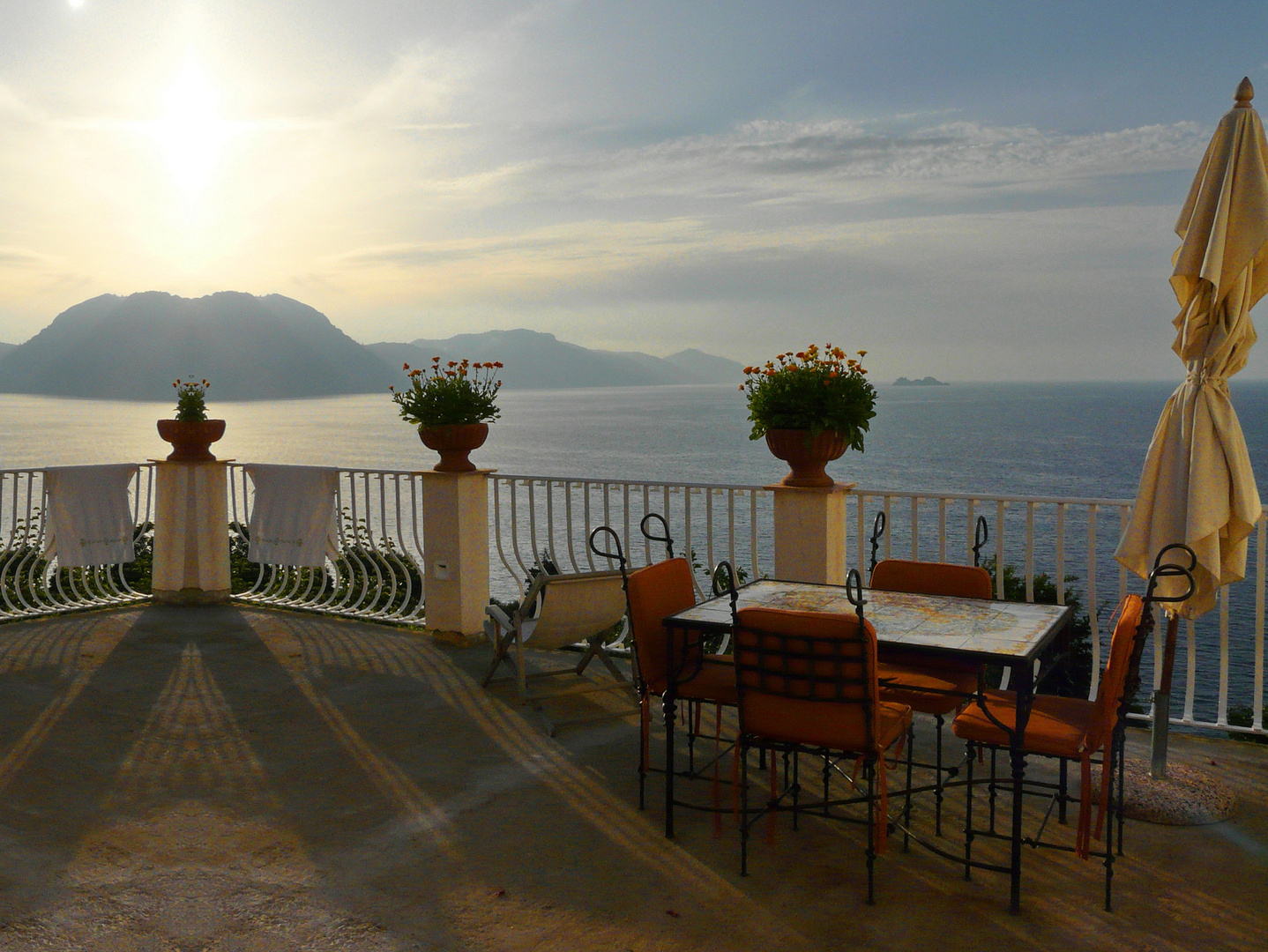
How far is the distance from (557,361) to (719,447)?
235ft

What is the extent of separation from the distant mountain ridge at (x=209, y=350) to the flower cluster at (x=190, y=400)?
6359 centimetres

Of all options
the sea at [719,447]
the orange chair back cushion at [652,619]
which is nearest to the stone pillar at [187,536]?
the orange chair back cushion at [652,619]

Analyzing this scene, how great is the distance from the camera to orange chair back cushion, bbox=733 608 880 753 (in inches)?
112

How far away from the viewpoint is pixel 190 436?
25.2ft

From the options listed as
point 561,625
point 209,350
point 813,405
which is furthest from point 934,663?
point 209,350

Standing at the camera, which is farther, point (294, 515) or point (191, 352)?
point (191, 352)

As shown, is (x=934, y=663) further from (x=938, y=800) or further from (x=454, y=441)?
(x=454, y=441)

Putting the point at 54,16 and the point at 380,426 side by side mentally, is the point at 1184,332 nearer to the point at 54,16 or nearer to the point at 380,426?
the point at 54,16

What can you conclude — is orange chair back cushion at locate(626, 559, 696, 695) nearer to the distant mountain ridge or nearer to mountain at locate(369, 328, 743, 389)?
the distant mountain ridge

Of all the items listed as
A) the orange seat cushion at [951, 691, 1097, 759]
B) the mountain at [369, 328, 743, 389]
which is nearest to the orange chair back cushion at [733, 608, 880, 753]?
the orange seat cushion at [951, 691, 1097, 759]

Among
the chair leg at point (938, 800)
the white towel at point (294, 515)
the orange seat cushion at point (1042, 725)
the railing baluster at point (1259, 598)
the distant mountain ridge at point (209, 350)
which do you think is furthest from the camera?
the distant mountain ridge at point (209, 350)

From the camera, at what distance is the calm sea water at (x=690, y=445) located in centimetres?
6344

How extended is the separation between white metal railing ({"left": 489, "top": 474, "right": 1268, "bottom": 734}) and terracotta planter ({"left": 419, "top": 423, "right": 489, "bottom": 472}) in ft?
0.89

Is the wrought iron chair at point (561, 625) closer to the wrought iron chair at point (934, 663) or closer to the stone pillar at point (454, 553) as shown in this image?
the stone pillar at point (454, 553)
